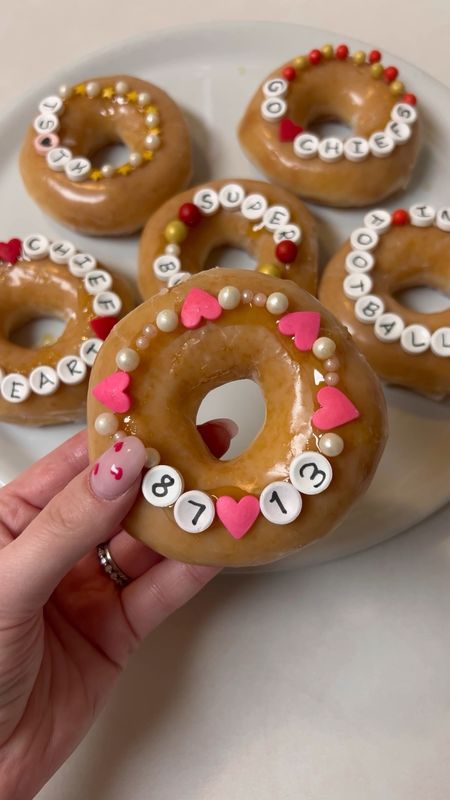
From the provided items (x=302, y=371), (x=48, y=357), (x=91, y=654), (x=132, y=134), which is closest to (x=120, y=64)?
(x=132, y=134)

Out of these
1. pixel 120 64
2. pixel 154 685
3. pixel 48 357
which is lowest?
pixel 154 685

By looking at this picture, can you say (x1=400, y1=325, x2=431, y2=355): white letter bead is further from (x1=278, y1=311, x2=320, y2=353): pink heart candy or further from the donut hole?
(x1=278, y1=311, x2=320, y2=353): pink heart candy

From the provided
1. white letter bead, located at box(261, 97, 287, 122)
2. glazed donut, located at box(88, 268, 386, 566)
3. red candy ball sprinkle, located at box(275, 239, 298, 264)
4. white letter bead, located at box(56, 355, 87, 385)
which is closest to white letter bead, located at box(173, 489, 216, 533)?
glazed donut, located at box(88, 268, 386, 566)

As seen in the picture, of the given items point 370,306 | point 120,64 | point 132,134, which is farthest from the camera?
point 120,64

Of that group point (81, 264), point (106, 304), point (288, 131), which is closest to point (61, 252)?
point (81, 264)

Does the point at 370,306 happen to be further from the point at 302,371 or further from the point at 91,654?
the point at 91,654

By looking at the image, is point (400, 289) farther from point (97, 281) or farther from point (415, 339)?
point (97, 281)

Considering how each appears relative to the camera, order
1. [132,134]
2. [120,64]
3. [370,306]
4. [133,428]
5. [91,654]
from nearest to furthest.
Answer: [133,428] → [91,654] → [370,306] → [132,134] → [120,64]
